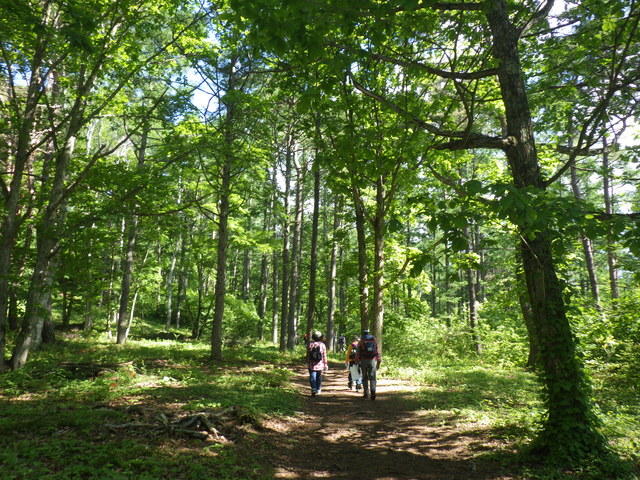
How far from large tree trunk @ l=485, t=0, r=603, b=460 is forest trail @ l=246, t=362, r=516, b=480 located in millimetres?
1026

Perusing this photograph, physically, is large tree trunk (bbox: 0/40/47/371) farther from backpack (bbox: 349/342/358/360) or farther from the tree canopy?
backpack (bbox: 349/342/358/360)

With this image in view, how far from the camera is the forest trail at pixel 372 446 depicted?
4832mm

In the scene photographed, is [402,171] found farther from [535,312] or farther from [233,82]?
[233,82]

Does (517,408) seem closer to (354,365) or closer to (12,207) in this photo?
(354,365)

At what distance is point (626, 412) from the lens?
696 centimetres

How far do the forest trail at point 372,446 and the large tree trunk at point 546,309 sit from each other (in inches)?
40.4

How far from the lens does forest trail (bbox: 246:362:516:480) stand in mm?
4832

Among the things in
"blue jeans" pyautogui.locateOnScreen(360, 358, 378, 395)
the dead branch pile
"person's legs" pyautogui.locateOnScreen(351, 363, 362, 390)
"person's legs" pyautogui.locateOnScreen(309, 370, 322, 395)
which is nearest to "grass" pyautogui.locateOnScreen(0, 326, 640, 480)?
the dead branch pile

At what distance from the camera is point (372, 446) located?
5879 millimetres

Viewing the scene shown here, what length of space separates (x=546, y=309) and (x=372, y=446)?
3.45m

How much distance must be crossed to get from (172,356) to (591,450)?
13.0 m

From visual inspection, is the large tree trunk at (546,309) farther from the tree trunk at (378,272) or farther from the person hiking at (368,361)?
the tree trunk at (378,272)

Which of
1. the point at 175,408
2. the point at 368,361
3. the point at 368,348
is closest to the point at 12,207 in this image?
the point at 175,408

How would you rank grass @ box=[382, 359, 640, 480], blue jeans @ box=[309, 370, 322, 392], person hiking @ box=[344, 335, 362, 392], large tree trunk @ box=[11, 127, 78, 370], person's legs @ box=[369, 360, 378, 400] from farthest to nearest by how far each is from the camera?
person hiking @ box=[344, 335, 362, 392]
blue jeans @ box=[309, 370, 322, 392]
person's legs @ box=[369, 360, 378, 400]
large tree trunk @ box=[11, 127, 78, 370]
grass @ box=[382, 359, 640, 480]
